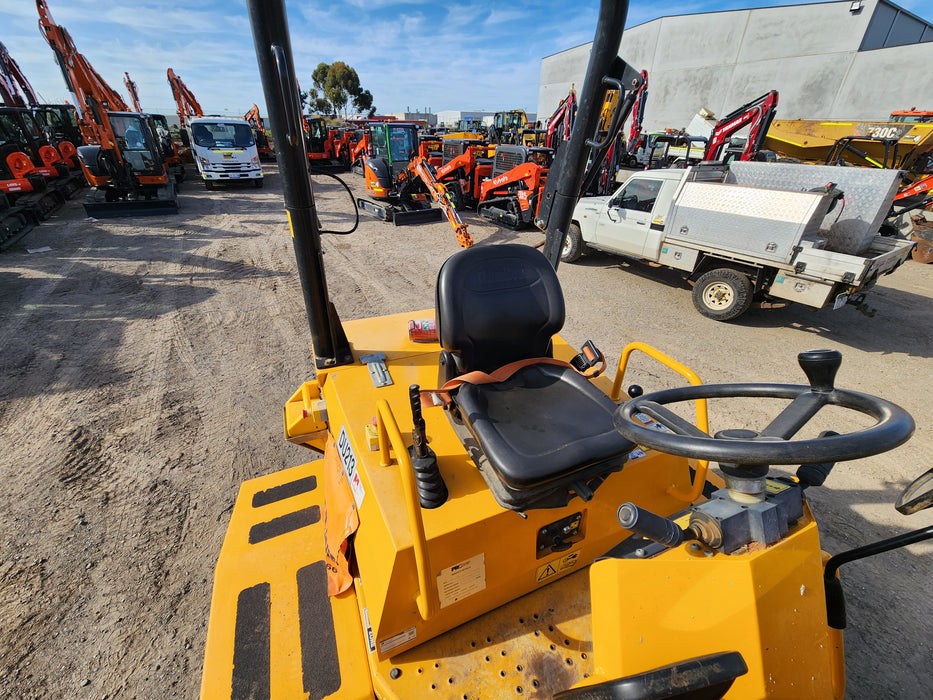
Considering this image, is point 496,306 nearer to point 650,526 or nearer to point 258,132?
point 650,526

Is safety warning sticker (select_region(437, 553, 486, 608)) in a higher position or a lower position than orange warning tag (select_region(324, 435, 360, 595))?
higher

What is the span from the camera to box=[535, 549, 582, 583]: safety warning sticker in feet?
6.06

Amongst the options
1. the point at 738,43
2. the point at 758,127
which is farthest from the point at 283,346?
the point at 738,43

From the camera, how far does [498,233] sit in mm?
10344

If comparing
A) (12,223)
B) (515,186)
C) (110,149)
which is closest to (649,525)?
(515,186)

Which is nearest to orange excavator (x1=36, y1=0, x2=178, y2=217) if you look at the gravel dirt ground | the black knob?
the gravel dirt ground

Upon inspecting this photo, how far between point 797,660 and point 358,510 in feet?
5.13

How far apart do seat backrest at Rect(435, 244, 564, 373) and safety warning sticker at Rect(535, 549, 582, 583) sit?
99cm

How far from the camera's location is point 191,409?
385 centimetres

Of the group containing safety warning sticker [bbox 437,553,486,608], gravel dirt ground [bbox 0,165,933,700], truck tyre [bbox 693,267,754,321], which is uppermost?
safety warning sticker [bbox 437,553,486,608]

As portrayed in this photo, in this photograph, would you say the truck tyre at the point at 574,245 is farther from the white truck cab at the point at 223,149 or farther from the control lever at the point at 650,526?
the white truck cab at the point at 223,149

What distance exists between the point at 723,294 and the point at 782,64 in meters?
25.5

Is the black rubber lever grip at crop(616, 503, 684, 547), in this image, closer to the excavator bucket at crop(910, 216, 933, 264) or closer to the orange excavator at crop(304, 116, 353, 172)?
the excavator bucket at crop(910, 216, 933, 264)

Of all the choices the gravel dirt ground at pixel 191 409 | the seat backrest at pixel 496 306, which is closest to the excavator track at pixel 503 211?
the gravel dirt ground at pixel 191 409
